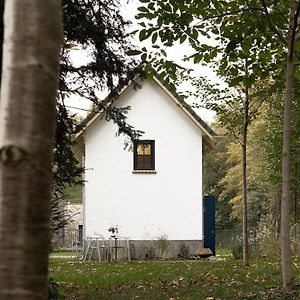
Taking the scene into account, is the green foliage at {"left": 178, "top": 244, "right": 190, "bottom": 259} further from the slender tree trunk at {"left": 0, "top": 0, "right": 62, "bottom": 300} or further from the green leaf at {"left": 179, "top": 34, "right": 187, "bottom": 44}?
the slender tree trunk at {"left": 0, "top": 0, "right": 62, "bottom": 300}

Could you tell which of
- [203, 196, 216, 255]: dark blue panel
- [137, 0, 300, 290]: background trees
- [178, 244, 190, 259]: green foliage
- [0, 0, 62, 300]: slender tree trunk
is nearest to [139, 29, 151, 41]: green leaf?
[137, 0, 300, 290]: background trees

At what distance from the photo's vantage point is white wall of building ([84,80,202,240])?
25312 mm

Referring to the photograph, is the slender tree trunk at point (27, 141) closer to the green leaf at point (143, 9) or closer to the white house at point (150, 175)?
the green leaf at point (143, 9)

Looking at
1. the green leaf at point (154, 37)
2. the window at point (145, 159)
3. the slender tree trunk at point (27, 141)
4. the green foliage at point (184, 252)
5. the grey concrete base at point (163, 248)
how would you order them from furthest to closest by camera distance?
the window at point (145, 159) → the green foliage at point (184, 252) → the grey concrete base at point (163, 248) → the green leaf at point (154, 37) → the slender tree trunk at point (27, 141)

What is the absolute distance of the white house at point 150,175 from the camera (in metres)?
25.3

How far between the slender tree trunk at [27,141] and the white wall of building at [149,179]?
23.7 metres

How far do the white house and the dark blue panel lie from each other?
6.79ft

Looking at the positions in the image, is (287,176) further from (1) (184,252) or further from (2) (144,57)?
(1) (184,252)

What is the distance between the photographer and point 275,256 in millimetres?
20438

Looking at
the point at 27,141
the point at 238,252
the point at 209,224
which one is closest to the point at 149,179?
the point at 209,224

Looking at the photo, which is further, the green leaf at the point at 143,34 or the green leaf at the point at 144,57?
the green leaf at the point at 144,57

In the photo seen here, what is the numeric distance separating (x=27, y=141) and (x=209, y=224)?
26.9m

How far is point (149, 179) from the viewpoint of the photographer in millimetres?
25672

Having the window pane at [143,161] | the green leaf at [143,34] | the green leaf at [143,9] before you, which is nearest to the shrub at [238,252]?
the window pane at [143,161]
